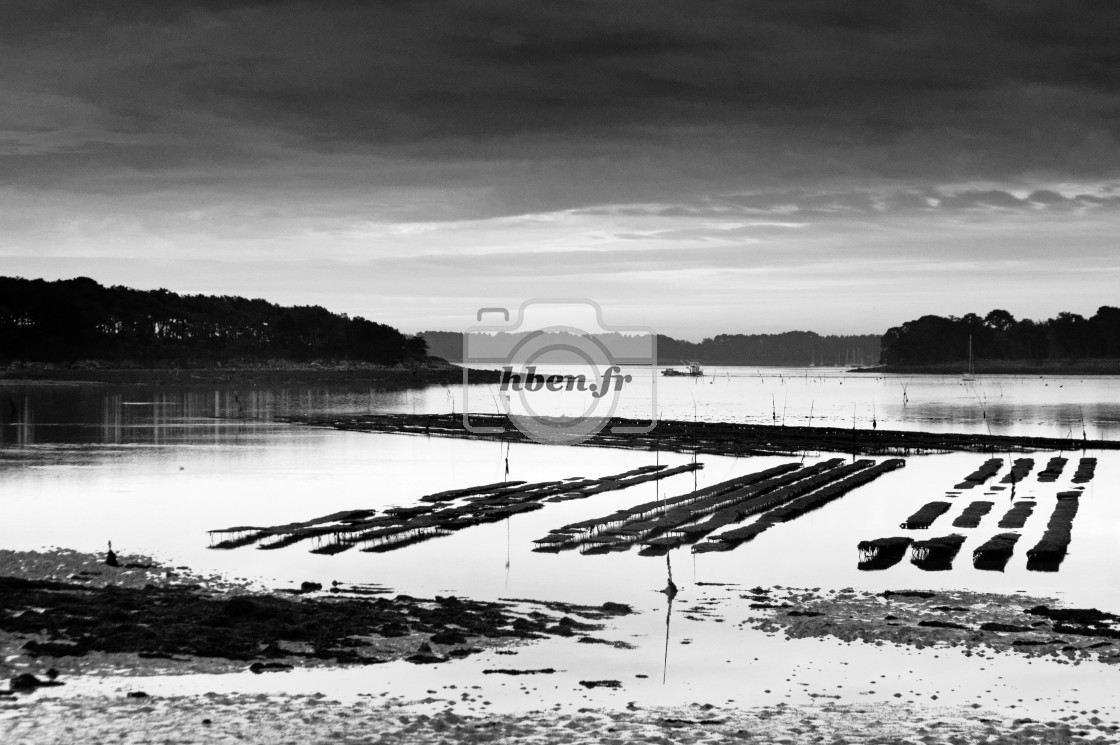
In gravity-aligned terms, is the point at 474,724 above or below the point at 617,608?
above

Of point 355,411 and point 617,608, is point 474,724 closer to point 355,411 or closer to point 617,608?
point 617,608

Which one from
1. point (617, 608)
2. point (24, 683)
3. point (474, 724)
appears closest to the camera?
point (474, 724)

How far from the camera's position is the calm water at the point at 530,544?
21.0 m

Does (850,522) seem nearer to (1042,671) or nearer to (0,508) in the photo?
(1042,671)

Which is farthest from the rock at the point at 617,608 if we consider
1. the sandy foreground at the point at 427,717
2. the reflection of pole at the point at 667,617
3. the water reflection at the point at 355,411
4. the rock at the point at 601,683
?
the water reflection at the point at 355,411

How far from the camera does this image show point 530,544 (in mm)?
38312

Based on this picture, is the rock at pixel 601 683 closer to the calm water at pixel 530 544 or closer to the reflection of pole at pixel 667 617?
→ the calm water at pixel 530 544

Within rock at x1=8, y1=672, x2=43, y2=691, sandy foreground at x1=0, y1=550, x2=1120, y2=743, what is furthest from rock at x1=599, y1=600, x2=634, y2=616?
rock at x1=8, y1=672, x2=43, y2=691

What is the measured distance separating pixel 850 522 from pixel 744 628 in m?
20.8

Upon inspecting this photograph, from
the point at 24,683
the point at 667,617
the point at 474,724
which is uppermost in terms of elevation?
the point at 24,683

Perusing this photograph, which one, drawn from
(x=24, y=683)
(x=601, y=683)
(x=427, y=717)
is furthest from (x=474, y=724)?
(x=24, y=683)

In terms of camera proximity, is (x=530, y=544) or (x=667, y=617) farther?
(x=530, y=544)

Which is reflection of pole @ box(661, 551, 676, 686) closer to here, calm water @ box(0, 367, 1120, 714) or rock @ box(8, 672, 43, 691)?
calm water @ box(0, 367, 1120, 714)

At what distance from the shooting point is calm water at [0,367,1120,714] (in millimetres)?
21000
